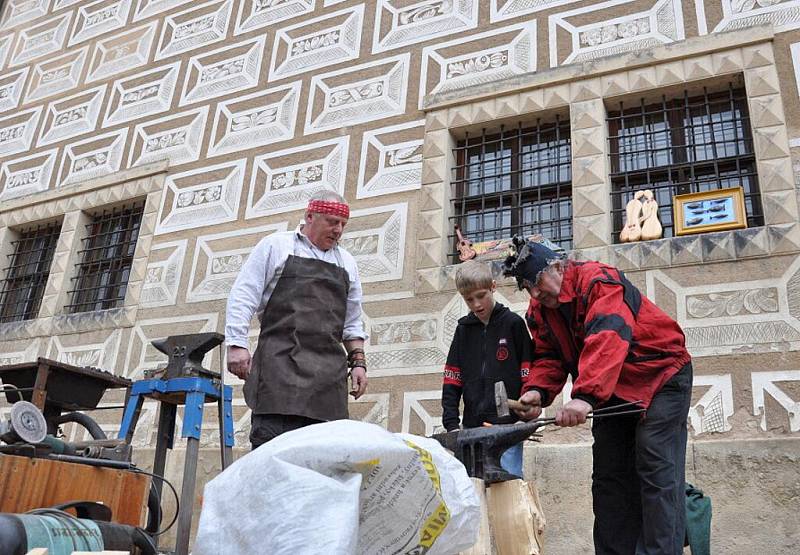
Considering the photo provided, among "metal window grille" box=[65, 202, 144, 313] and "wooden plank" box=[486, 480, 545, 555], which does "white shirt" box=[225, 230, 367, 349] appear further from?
"metal window grille" box=[65, 202, 144, 313]

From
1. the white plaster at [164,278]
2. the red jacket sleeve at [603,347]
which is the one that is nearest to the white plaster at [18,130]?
the white plaster at [164,278]

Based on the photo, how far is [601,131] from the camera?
552 centimetres

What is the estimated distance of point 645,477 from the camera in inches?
103

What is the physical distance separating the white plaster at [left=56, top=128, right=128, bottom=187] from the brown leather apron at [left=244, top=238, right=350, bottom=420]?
221 inches

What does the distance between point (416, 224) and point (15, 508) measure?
13.3 feet

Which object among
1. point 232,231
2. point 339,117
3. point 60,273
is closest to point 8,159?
point 60,273

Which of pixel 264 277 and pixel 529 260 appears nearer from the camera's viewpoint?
pixel 529 260

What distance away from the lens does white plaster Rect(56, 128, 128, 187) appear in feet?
27.3

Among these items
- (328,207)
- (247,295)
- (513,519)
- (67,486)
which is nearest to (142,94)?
(328,207)

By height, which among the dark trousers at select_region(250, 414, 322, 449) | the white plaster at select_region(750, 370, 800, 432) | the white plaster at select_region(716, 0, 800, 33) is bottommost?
the dark trousers at select_region(250, 414, 322, 449)

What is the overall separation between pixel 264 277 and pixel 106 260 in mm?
5206

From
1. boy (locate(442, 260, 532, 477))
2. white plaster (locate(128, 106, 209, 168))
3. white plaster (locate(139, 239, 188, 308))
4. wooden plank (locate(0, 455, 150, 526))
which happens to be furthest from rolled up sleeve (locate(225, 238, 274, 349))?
white plaster (locate(128, 106, 209, 168))

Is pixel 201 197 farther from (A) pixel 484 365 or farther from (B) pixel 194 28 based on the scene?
(A) pixel 484 365

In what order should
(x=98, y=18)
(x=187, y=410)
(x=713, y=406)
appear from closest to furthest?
(x=187, y=410) < (x=713, y=406) < (x=98, y=18)
